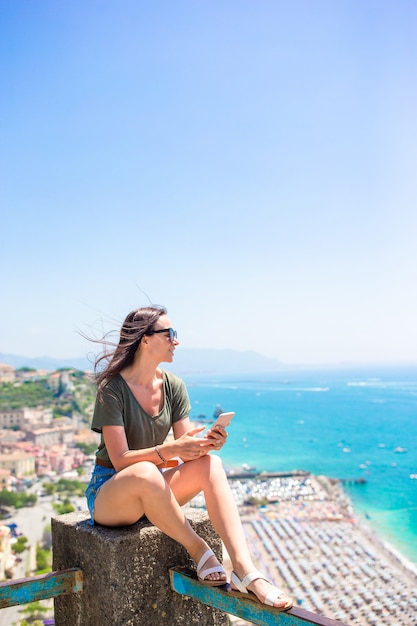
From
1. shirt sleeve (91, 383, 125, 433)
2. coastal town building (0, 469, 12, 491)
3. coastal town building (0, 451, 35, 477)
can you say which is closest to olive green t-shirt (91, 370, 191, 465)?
shirt sleeve (91, 383, 125, 433)

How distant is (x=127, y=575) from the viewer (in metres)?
1.84

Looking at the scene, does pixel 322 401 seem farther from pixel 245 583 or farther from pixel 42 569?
pixel 245 583

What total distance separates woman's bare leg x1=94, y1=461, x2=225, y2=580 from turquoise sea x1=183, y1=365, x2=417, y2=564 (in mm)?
25352

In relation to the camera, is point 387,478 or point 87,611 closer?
point 87,611

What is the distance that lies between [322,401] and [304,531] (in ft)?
291

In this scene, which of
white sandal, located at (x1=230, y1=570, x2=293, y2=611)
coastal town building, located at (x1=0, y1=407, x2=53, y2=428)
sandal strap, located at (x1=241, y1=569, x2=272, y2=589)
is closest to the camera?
white sandal, located at (x1=230, y1=570, x2=293, y2=611)

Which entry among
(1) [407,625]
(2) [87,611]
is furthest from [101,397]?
(1) [407,625]

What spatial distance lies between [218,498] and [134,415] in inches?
19.9

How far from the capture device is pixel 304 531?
3369 centimetres

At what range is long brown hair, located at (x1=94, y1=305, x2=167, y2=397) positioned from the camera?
2328 mm

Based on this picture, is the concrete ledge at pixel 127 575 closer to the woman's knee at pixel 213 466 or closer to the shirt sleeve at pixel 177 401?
the woman's knee at pixel 213 466

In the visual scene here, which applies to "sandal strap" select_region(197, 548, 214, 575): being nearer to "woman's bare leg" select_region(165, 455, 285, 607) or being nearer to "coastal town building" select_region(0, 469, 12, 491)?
"woman's bare leg" select_region(165, 455, 285, 607)

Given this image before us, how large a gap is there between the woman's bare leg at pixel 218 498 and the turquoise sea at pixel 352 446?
25.2m

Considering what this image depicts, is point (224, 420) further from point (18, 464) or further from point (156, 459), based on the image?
point (18, 464)
